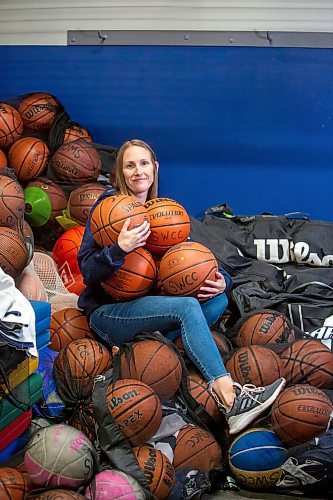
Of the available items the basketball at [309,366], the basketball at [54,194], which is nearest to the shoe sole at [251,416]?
the basketball at [309,366]

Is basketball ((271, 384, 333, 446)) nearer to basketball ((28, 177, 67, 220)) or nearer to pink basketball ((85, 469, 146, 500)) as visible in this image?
pink basketball ((85, 469, 146, 500))

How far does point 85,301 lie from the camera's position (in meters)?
3.74

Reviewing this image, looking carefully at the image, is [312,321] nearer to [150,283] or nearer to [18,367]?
[150,283]

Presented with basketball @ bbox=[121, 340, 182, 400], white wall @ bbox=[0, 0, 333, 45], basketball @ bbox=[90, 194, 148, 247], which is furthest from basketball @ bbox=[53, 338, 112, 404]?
white wall @ bbox=[0, 0, 333, 45]

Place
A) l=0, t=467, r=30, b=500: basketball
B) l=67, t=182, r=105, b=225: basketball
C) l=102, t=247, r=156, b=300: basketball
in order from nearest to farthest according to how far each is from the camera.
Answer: l=0, t=467, r=30, b=500: basketball
l=102, t=247, r=156, b=300: basketball
l=67, t=182, r=105, b=225: basketball

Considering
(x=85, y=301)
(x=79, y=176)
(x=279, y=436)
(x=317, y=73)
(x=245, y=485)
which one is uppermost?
(x=317, y=73)

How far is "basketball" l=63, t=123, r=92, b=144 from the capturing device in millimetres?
5176

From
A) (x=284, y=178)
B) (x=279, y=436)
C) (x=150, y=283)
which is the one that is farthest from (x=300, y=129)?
(x=279, y=436)

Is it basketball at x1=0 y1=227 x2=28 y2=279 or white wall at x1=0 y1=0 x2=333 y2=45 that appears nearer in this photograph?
basketball at x1=0 y1=227 x2=28 y2=279

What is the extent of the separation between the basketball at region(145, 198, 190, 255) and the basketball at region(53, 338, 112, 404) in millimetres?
577

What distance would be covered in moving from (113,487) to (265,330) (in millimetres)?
1250

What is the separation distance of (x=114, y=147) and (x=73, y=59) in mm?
718

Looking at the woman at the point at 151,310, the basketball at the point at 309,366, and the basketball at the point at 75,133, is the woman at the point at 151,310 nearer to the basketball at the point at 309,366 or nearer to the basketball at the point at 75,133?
the basketball at the point at 309,366

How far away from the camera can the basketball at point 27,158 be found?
4.88m
